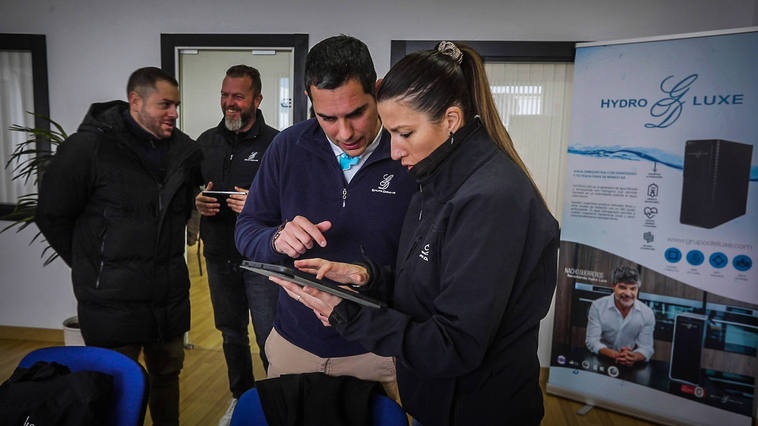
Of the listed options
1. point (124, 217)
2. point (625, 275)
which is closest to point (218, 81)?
point (124, 217)

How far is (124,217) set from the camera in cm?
212

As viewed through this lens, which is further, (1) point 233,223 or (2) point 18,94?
(2) point 18,94

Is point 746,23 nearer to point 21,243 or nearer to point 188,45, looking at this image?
point 188,45

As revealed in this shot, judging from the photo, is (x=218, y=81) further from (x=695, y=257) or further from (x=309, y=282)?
(x=695, y=257)

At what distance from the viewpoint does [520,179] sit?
1024 millimetres

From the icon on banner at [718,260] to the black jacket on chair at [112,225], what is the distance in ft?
9.30

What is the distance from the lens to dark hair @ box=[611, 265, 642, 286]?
3.01 metres

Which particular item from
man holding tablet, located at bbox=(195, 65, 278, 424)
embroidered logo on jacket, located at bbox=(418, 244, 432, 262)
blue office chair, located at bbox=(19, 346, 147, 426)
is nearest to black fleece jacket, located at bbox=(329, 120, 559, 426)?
embroidered logo on jacket, located at bbox=(418, 244, 432, 262)

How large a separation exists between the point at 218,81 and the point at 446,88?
3.05m

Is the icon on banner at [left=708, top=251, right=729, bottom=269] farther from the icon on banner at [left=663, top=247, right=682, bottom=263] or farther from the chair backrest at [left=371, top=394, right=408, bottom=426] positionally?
the chair backrest at [left=371, top=394, right=408, bottom=426]

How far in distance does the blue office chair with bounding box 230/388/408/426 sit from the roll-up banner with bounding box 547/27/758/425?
2.25 metres

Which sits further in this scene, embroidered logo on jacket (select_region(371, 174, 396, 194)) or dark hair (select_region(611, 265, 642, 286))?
dark hair (select_region(611, 265, 642, 286))

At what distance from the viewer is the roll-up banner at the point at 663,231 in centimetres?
273

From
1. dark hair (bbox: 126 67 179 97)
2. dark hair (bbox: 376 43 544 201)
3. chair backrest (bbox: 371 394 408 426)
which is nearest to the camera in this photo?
dark hair (bbox: 376 43 544 201)
